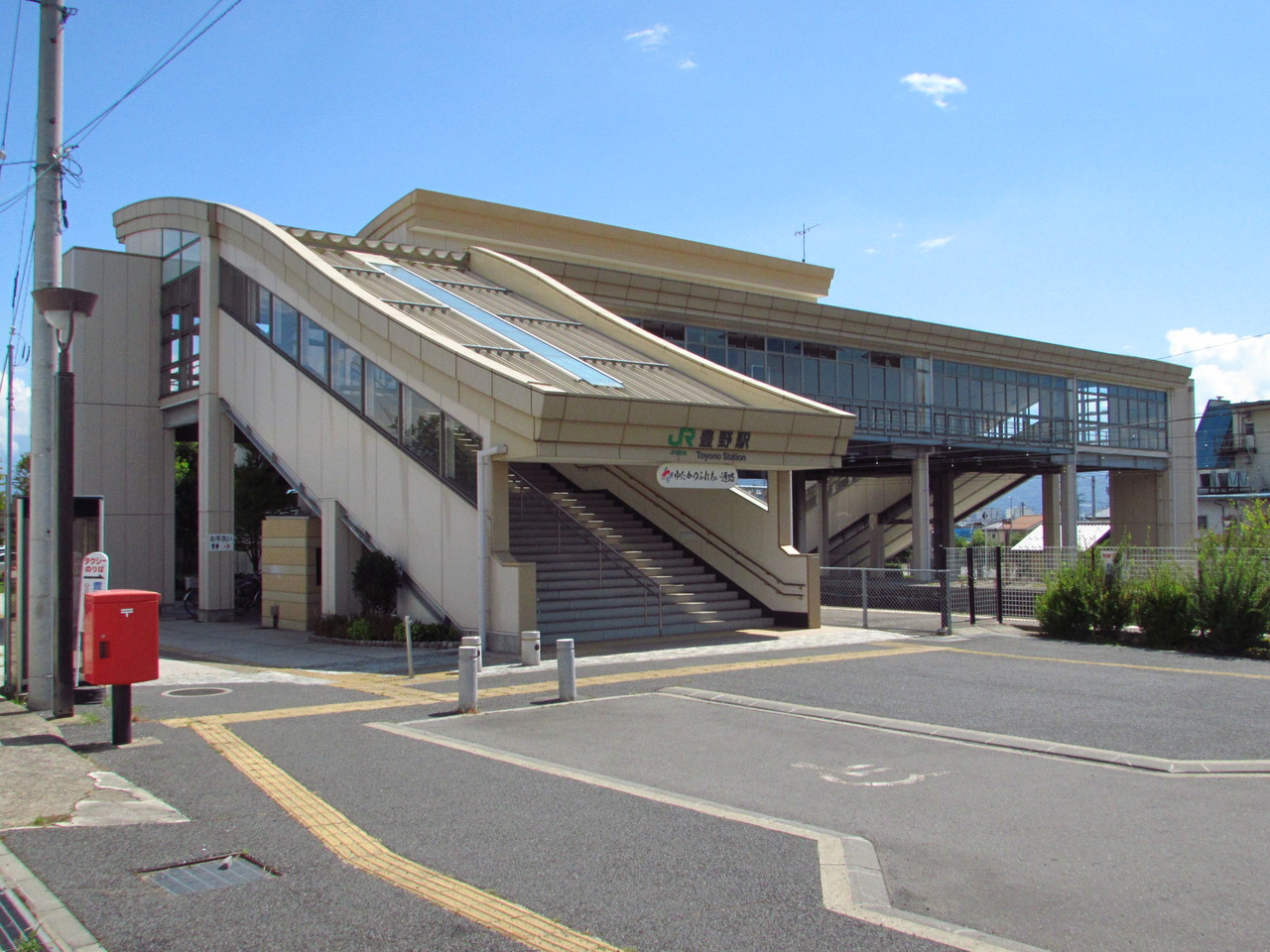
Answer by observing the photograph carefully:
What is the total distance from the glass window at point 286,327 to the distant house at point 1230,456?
59.5 metres

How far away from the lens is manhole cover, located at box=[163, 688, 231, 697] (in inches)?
Answer: 522

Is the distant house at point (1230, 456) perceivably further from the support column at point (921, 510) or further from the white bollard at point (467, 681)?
the white bollard at point (467, 681)

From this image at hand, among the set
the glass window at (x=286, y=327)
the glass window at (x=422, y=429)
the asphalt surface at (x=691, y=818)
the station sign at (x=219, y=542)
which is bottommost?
the asphalt surface at (x=691, y=818)

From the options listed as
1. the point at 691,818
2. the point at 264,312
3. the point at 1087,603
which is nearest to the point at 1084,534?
the point at 1087,603

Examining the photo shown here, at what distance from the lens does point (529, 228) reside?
1315 inches

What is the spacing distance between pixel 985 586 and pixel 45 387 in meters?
18.9

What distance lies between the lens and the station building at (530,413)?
18453mm

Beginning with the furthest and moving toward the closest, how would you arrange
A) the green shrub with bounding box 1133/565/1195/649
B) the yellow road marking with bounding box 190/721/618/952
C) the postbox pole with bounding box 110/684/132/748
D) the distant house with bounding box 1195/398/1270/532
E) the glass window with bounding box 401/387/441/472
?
the distant house with bounding box 1195/398/1270/532, the glass window with bounding box 401/387/441/472, the green shrub with bounding box 1133/565/1195/649, the postbox pole with bounding box 110/684/132/748, the yellow road marking with bounding box 190/721/618/952

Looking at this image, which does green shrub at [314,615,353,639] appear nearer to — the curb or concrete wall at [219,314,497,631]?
concrete wall at [219,314,497,631]

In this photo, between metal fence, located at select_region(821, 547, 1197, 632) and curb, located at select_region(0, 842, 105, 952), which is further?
metal fence, located at select_region(821, 547, 1197, 632)

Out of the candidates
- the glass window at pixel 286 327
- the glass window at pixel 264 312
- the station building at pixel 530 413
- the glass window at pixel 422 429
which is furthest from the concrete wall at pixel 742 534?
the glass window at pixel 264 312

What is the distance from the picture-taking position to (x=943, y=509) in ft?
137

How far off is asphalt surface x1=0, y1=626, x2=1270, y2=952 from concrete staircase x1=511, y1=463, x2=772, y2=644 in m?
6.18

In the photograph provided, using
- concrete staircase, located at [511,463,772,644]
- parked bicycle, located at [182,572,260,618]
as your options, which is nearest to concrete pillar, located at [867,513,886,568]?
concrete staircase, located at [511,463,772,644]
